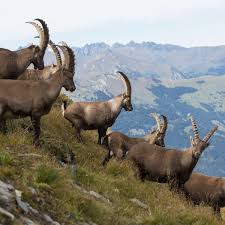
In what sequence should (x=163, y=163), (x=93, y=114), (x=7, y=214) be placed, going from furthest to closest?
1. (x=93, y=114)
2. (x=163, y=163)
3. (x=7, y=214)

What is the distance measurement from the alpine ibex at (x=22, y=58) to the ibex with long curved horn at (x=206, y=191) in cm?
701

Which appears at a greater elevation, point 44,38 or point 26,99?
point 44,38

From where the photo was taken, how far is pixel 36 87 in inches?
541

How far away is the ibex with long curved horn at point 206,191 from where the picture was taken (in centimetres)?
1880

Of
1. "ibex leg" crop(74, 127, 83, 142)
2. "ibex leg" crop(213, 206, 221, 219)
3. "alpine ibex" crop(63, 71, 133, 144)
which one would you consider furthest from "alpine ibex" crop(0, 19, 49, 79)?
"ibex leg" crop(213, 206, 221, 219)

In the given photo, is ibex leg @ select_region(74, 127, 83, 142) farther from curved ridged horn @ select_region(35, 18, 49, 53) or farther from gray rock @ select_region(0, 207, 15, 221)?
gray rock @ select_region(0, 207, 15, 221)

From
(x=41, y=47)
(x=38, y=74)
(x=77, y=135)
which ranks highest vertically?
(x=41, y=47)

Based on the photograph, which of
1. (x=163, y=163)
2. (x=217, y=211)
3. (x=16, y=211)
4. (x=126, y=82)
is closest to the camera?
(x=16, y=211)

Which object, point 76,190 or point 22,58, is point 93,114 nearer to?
point 22,58

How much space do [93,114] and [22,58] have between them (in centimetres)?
470

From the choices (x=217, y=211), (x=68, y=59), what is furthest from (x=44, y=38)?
(x=217, y=211)

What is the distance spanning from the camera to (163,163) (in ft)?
58.0

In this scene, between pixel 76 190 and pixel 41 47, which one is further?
pixel 41 47

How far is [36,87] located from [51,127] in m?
5.38
